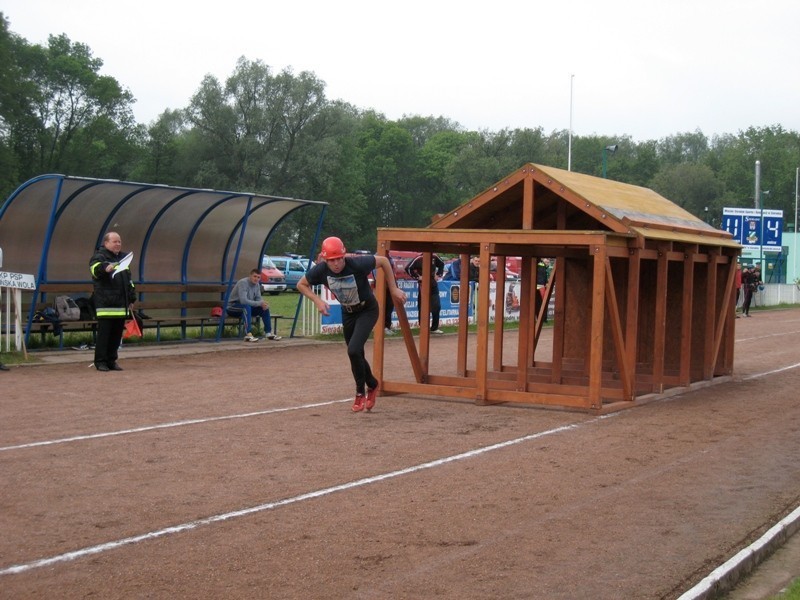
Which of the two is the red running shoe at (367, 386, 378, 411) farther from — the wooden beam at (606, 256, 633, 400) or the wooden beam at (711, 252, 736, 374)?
the wooden beam at (711, 252, 736, 374)

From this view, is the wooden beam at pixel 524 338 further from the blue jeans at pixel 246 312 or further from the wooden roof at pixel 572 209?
the blue jeans at pixel 246 312

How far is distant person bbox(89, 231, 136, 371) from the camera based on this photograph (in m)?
15.3

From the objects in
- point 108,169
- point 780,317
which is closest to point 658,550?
point 780,317

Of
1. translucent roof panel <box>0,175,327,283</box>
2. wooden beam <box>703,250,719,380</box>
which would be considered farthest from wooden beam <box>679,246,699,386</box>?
translucent roof panel <box>0,175,327,283</box>

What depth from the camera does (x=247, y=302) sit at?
→ 69.6ft

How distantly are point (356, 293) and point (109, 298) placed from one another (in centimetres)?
491

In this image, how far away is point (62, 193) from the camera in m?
18.0

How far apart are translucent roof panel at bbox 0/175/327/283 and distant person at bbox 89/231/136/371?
1644 millimetres

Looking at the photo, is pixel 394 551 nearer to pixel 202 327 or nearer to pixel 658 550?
pixel 658 550

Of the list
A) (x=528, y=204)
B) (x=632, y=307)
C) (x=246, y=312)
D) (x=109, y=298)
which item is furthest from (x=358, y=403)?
(x=246, y=312)

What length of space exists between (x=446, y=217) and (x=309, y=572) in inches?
329

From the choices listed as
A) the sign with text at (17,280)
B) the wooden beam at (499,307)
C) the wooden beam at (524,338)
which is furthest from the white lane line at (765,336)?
the sign with text at (17,280)

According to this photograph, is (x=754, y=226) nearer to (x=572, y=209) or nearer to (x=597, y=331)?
(x=572, y=209)

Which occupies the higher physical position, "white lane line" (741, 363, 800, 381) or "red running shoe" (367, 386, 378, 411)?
"red running shoe" (367, 386, 378, 411)
